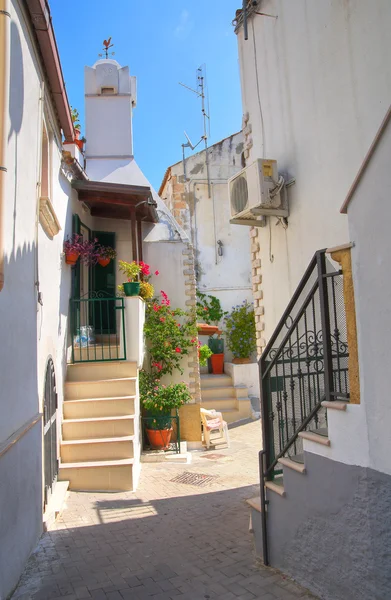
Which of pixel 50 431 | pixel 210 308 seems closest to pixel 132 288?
pixel 50 431

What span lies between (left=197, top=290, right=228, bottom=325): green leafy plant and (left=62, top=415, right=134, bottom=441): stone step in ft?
→ 26.2

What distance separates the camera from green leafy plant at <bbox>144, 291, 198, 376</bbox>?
30.8ft

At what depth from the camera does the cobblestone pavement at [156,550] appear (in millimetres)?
3605

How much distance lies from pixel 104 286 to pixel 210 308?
18.8 feet

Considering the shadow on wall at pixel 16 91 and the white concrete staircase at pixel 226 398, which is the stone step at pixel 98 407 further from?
the white concrete staircase at pixel 226 398

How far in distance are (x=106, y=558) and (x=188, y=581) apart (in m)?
0.95

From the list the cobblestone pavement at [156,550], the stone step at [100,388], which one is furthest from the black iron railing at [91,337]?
the cobblestone pavement at [156,550]

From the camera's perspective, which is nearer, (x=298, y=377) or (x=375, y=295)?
(x=375, y=295)

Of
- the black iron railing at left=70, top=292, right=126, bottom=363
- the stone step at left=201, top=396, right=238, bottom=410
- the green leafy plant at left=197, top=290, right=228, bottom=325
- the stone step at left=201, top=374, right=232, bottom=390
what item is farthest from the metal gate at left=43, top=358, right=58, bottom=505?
the green leafy plant at left=197, top=290, right=228, bottom=325

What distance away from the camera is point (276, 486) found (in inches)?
149

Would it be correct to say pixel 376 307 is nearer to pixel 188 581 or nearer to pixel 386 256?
pixel 386 256

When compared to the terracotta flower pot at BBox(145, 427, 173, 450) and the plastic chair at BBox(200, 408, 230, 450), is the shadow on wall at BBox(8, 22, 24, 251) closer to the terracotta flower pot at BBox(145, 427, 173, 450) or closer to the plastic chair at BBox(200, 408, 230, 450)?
the terracotta flower pot at BBox(145, 427, 173, 450)

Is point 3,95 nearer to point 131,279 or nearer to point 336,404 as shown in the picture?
point 336,404

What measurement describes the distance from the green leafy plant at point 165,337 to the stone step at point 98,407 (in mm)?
2261
